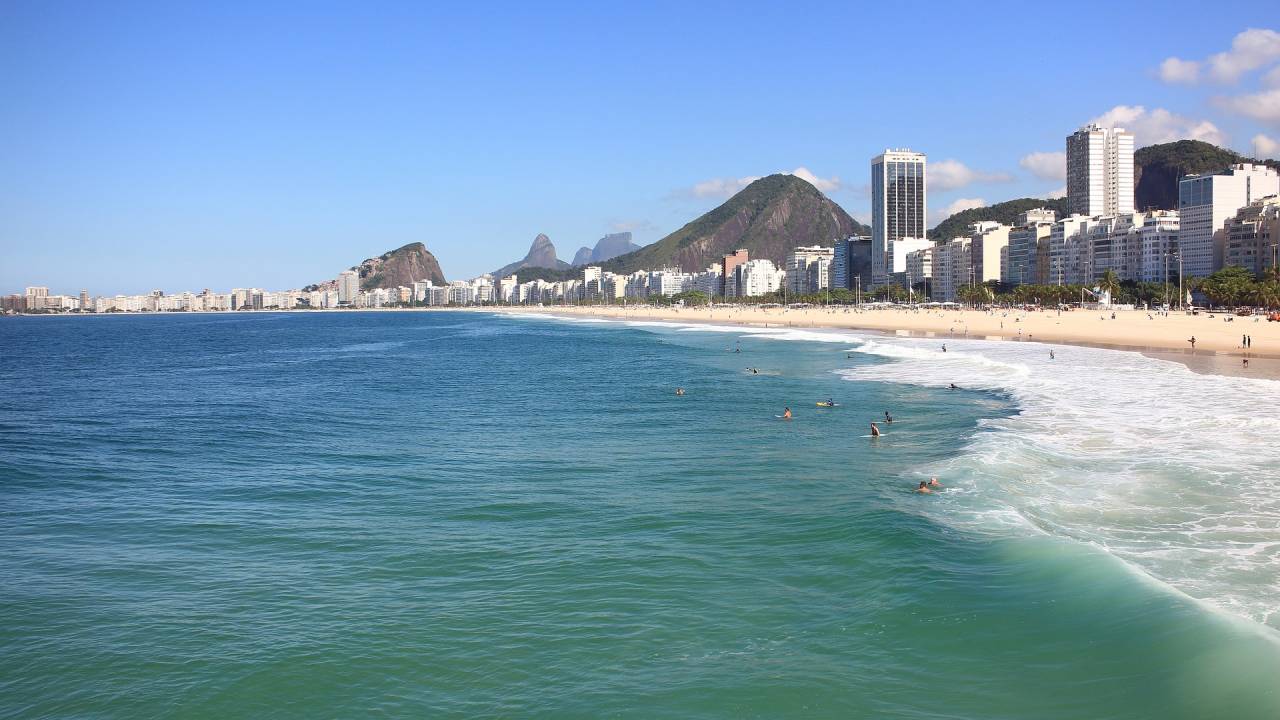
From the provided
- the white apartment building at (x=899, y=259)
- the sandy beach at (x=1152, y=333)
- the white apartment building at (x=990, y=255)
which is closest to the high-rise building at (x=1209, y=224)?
the white apartment building at (x=990, y=255)

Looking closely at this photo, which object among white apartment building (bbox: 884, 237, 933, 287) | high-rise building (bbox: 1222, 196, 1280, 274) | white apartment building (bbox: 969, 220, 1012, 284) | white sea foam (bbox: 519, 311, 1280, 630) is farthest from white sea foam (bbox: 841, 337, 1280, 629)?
white apartment building (bbox: 884, 237, 933, 287)

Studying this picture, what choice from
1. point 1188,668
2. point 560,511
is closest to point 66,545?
point 560,511

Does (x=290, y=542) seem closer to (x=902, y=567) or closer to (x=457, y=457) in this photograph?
(x=457, y=457)

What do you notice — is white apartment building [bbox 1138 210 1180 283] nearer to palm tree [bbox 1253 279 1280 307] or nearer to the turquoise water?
palm tree [bbox 1253 279 1280 307]

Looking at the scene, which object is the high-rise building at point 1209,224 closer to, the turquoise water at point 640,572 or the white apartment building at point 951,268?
the white apartment building at point 951,268

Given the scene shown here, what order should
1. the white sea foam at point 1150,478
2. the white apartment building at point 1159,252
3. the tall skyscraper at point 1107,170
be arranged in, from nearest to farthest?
the white sea foam at point 1150,478, the white apartment building at point 1159,252, the tall skyscraper at point 1107,170

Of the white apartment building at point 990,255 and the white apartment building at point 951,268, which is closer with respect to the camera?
the white apartment building at point 990,255

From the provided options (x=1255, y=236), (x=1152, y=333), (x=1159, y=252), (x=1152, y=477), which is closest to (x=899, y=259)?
(x=1159, y=252)
